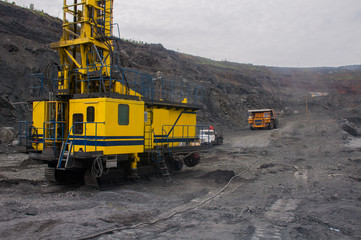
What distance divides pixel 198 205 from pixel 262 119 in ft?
94.5

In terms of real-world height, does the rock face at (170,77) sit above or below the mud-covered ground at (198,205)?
above

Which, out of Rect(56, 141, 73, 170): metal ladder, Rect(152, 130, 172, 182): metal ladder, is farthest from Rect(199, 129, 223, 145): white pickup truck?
Rect(56, 141, 73, 170): metal ladder

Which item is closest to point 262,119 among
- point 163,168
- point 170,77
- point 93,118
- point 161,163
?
point 170,77

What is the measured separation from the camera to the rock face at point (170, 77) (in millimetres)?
26688

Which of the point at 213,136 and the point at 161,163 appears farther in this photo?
the point at 213,136

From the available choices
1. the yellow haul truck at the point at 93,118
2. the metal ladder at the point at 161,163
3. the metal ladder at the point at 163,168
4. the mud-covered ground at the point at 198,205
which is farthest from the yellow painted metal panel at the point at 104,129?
the metal ladder at the point at 163,168

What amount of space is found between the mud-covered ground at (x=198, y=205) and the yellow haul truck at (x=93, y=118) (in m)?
0.90

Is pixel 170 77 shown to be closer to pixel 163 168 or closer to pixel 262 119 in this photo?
pixel 262 119

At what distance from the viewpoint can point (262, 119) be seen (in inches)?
1449

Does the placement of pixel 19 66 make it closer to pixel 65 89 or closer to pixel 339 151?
pixel 65 89

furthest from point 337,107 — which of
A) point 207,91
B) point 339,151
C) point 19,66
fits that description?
point 19,66

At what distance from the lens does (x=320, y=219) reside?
8.12m

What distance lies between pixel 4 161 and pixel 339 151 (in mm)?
21452

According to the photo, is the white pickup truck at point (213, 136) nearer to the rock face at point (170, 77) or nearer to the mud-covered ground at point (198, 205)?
the mud-covered ground at point (198, 205)
